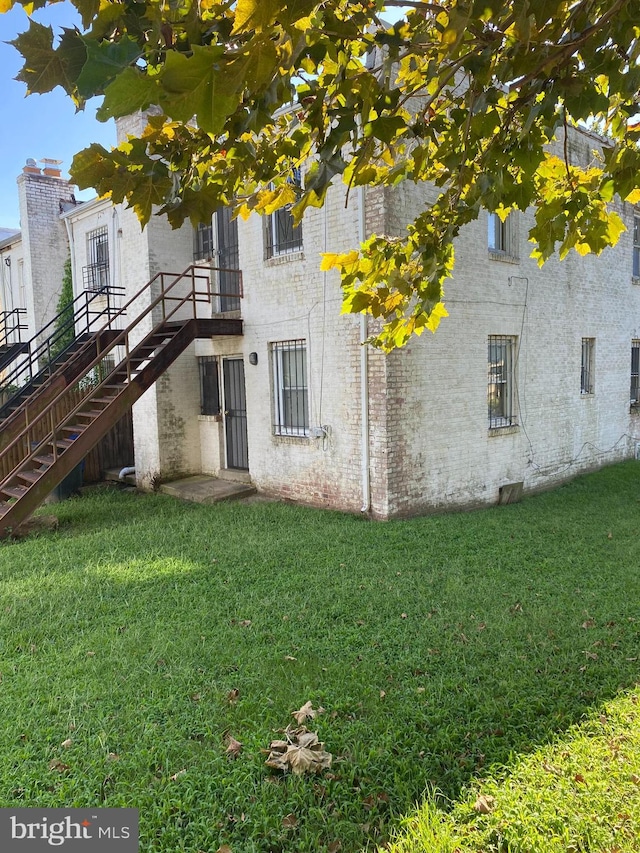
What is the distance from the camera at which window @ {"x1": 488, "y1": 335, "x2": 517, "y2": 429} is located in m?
10.3

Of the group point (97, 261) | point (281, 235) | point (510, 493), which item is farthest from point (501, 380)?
point (97, 261)

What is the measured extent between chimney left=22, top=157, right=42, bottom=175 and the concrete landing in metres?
9.91

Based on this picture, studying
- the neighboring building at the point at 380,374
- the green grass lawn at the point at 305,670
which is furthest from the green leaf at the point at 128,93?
the neighboring building at the point at 380,374

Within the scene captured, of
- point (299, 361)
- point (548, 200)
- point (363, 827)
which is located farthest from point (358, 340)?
point (363, 827)

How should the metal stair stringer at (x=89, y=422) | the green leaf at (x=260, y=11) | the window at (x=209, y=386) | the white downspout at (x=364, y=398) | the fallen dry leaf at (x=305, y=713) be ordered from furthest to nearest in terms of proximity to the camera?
the window at (x=209, y=386) < the white downspout at (x=364, y=398) < the metal stair stringer at (x=89, y=422) < the fallen dry leaf at (x=305, y=713) < the green leaf at (x=260, y=11)

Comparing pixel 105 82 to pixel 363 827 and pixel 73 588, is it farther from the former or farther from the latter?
pixel 73 588

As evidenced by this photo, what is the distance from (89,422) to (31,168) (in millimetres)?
10140

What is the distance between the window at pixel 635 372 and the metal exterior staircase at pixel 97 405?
33.0 feet

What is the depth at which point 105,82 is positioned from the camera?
1.80 m

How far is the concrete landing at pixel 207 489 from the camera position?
1019 centimetres

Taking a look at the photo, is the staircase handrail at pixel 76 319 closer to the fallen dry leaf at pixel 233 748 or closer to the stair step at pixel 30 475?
the stair step at pixel 30 475

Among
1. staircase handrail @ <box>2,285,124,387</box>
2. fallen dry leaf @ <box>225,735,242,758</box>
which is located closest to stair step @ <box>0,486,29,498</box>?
staircase handrail @ <box>2,285,124,387</box>

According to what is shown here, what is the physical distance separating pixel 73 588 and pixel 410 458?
15.9ft

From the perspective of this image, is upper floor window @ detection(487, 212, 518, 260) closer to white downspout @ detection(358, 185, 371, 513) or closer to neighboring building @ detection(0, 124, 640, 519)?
neighboring building @ detection(0, 124, 640, 519)
